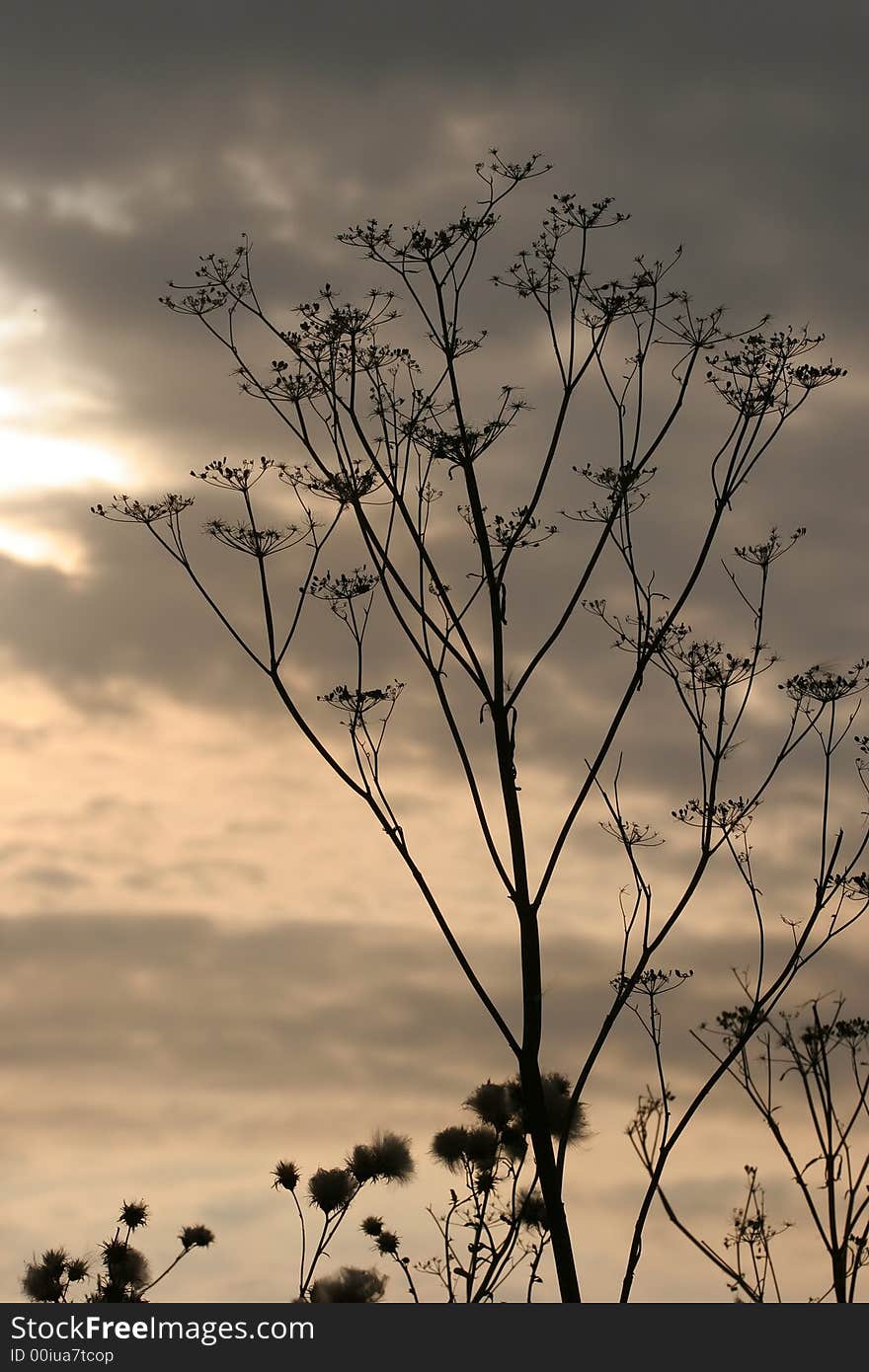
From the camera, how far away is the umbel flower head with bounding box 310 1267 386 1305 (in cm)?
918

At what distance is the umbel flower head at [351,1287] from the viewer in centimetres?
918

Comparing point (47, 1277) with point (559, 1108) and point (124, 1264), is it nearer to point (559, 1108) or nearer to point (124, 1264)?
point (124, 1264)

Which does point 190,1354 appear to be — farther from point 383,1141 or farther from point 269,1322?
point 383,1141

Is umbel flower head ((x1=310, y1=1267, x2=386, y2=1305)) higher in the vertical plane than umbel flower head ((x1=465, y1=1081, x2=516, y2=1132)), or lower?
lower

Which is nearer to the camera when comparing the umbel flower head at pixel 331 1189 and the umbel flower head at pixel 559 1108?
the umbel flower head at pixel 559 1108

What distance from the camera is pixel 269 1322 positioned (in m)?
7.37

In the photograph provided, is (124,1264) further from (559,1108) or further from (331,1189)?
(559,1108)

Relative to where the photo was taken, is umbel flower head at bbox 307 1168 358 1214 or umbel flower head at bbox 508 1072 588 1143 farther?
umbel flower head at bbox 307 1168 358 1214

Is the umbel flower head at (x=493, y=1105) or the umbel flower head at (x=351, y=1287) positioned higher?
the umbel flower head at (x=493, y=1105)

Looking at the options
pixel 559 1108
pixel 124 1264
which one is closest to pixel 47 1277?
pixel 124 1264

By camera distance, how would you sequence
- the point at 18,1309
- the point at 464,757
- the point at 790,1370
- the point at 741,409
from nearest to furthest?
the point at 790,1370 → the point at 18,1309 → the point at 464,757 → the point at 741,409

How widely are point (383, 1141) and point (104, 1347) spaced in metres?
3.03

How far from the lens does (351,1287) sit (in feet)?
30.4

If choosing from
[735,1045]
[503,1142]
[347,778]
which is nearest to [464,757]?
[347,778]
